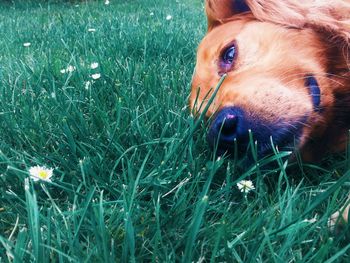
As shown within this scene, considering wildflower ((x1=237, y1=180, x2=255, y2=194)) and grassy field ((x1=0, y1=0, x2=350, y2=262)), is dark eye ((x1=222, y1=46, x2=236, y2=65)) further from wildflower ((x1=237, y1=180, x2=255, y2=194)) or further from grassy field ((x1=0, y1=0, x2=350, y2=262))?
wildflower ((x1=237, y1=180, x2=255, y2=194))

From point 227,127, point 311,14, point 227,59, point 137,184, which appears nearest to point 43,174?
point 137,184

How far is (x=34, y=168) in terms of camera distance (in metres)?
1.53

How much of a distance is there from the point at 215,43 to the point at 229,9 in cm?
23

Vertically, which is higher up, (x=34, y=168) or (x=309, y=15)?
(x=309, y=15)

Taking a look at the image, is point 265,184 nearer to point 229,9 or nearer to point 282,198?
point 282,198

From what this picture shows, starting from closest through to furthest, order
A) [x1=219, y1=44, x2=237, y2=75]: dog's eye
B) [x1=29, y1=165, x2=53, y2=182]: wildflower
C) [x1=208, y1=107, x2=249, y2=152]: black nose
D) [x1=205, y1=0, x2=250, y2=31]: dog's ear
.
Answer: [x1=29, y1=165, x2=53, y2=182]: wildflower → [x1=208, y1=107, x2=249, y2=152]: black nose → [x1=219, y1=44, x2=237, y2=75]: dog's eye → [x1=205, y1=0, x2=250, y2=31]: dog's ear

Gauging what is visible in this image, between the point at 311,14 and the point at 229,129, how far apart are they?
0.67 m

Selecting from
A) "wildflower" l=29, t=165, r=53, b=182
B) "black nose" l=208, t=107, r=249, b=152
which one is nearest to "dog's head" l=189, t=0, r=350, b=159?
"black nose" l=208, t=107, r=249, b=152

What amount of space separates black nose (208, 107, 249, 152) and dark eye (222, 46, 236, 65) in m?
0.39

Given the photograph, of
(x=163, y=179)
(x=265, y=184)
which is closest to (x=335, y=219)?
(x=265, y=184)

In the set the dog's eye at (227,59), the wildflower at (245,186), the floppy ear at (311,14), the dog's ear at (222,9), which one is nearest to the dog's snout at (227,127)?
the wildflower at (245,186)

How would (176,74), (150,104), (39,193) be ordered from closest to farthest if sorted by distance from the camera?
1. (39,193)
2. (150,104)
3. (176,74)

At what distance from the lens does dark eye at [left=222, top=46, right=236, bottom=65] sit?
1946mm

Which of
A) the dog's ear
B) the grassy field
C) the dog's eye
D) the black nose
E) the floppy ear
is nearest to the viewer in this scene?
the grassy field
